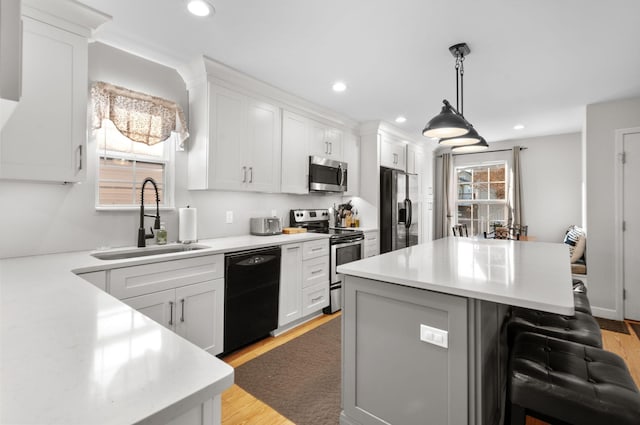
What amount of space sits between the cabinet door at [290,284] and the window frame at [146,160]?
1180mm

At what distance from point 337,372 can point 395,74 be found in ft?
8.89

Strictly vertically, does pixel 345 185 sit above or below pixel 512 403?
above

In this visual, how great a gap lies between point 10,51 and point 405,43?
Result: 248cm

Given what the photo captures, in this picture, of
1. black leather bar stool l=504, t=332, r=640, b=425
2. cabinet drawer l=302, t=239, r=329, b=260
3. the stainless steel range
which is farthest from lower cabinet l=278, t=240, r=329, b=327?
black leather bar stool l=504, t=332, r=640, b=425

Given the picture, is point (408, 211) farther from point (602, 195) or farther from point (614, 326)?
point (614, 326)

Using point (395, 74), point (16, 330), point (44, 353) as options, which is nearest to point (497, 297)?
point (44, 353)

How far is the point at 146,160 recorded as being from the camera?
9.12ft

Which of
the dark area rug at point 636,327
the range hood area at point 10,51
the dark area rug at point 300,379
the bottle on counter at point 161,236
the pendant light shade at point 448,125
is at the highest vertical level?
the pendant light shade at point 448,125

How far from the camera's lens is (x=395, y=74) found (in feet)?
9.90

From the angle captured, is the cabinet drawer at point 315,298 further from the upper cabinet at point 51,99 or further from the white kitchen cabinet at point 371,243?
the upper cabinet at point 51,99

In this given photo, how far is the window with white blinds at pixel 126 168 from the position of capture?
253 cm

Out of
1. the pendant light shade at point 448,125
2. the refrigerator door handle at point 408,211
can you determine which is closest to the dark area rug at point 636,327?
the refrigerator door handle at point 408,211

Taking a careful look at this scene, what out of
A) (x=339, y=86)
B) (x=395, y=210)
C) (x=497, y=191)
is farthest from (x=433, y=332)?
(x=497, y=191)

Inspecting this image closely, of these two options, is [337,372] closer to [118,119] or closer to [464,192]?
[118,119]
